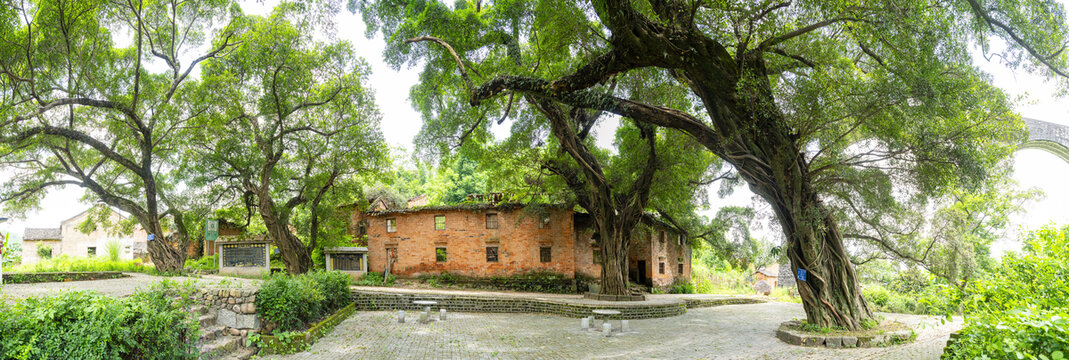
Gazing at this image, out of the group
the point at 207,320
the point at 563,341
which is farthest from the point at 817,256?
the point at 207,320

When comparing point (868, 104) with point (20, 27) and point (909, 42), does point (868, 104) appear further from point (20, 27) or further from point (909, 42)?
point (20, 27)

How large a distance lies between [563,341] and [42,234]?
43.4 metres

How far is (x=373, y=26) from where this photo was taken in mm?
15922

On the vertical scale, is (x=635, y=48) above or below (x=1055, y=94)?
above

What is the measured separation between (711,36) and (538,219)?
530 inches

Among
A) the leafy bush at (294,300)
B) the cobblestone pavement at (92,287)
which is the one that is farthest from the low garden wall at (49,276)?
the leafy bush at (294,300)

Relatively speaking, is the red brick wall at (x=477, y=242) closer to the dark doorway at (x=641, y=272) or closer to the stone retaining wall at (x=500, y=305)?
the dark doorway at (x=641, y=272)

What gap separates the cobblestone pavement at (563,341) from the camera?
339 inches

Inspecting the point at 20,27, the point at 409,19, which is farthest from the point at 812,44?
the point at 20,27

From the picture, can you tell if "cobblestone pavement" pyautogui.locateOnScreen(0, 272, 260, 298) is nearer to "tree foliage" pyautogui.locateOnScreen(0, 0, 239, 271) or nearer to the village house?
"tree foliage" pyautogui.locateOnScreen(0, 0, 239, 271)

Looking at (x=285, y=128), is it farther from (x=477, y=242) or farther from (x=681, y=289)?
(x=681, y=289)

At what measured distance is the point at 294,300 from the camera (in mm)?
9914

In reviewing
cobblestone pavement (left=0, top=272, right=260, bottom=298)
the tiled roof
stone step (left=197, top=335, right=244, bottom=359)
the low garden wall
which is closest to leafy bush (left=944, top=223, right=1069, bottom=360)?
stone step (left=197, top=335, right=244, bottom=359)

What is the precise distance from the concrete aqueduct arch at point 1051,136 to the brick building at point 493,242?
536 inches
